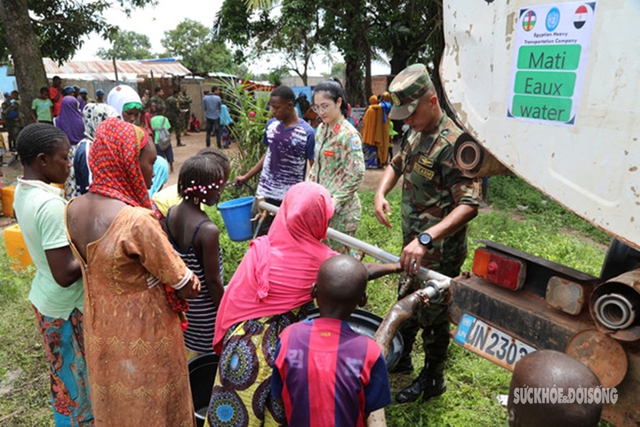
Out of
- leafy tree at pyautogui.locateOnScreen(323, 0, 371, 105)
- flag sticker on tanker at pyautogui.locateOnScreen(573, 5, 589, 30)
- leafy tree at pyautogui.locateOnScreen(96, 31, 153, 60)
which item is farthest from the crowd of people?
leafy tree at pyautogui.locateOnScreen(96, 31, 153, 60)

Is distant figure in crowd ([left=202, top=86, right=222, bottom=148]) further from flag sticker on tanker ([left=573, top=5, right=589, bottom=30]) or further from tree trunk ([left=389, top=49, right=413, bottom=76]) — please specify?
flag sticker on tanker ([left=573, top=5, right=589, bottom=30])

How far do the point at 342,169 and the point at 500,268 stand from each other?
1762 mm

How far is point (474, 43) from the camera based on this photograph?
1790mm

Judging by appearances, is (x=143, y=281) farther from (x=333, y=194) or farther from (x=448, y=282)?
(x=333, y=194)

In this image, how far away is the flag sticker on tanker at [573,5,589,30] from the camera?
4.50 feet

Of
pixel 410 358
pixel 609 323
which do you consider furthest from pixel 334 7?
pixel 609 323

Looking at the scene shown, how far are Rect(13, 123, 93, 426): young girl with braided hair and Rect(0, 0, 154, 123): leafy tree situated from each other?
32.6 ft

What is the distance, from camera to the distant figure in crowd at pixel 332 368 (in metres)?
1.57

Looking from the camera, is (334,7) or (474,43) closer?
(474,43)

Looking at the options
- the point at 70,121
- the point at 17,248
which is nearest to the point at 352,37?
the point at 70,121

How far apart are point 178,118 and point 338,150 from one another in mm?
12794

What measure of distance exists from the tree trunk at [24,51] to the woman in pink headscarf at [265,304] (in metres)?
11.0

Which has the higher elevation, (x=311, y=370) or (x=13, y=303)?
A: (x=311, y=370)

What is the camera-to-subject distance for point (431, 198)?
2.71m
